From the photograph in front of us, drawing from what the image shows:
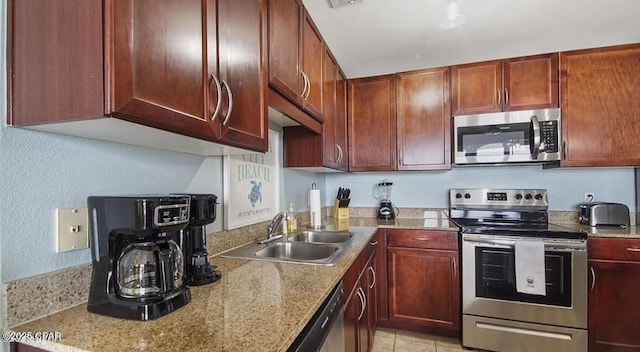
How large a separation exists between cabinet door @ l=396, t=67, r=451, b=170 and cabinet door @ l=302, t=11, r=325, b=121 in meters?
0.96

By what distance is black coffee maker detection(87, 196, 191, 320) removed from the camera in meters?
0.74

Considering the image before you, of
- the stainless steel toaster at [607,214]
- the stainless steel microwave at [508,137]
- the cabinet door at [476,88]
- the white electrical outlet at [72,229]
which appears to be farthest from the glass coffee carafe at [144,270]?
the stainless steel toaster at [607,214]

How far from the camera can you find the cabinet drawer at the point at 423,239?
217 cm

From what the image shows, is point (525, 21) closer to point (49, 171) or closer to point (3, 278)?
point (49, 171)

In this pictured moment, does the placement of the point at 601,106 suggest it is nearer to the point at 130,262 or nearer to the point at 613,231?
the point at 613,231

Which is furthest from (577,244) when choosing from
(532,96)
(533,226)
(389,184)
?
(389,184)

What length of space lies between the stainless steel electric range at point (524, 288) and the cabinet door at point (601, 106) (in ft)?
2.21

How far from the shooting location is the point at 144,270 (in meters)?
0.79

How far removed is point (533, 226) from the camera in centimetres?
217

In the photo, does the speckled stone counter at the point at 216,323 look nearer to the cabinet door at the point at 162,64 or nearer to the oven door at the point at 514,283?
the cabinet door at the point at 162,64

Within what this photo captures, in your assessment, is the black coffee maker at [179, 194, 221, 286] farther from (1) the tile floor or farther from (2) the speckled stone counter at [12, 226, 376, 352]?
(1) the tile floor

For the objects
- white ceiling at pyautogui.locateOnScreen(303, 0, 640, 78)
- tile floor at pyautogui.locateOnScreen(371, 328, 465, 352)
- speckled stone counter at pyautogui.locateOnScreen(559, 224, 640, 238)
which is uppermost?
white ceiling at pyautogui.locateOnScreen(303, 0, 640, 78)

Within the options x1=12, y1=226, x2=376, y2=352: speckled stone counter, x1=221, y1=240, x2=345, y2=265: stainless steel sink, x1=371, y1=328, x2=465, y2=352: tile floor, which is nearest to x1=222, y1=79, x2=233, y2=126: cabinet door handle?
x1=12, y1=226, x2=376, y2=352: speckled stone counter

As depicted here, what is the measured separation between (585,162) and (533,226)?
600 mm
